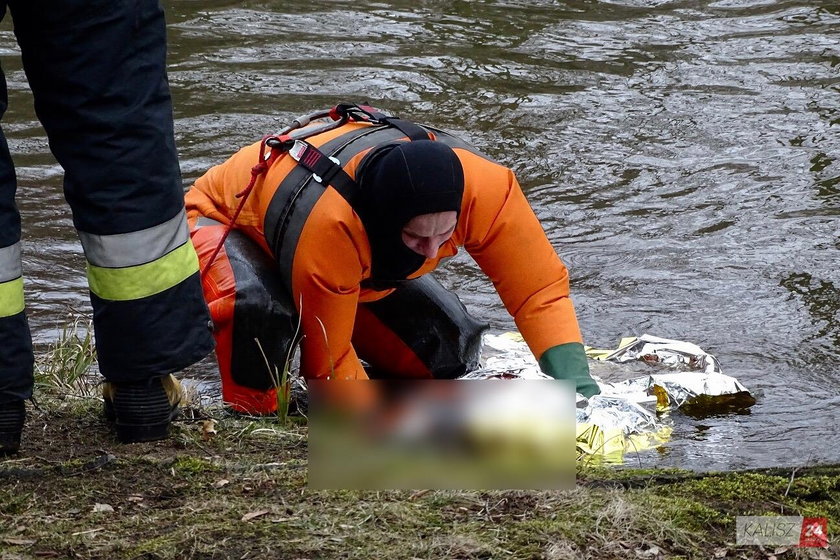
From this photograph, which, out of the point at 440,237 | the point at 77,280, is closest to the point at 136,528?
the point at 440,237

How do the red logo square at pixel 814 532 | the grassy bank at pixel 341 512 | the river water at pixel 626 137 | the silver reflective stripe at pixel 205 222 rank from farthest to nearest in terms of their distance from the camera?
the river water at pixel 626 137
the silver reflective stripe at pixel 205 222
the red logo square at pixel 814 532
the grassy bank at pixel 341 512

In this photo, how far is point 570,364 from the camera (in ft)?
12.3

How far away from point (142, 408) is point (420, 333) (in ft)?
5.72

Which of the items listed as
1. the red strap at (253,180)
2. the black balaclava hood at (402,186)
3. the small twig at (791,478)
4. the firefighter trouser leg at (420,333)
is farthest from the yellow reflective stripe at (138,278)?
the firefighter trouser leg at (420,333)

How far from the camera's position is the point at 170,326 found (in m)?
2.92

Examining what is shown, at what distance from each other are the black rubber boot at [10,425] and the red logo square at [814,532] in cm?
189

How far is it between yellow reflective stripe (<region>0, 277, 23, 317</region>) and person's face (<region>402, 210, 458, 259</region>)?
4.10 ft

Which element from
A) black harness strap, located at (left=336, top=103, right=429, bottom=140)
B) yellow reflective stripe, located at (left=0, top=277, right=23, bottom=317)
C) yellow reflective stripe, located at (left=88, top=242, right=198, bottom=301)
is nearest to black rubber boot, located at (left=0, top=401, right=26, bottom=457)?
yellow reflective stripe, located at (left=0, top=277, right=23, bottom=317)

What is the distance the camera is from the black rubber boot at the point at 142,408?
9.99ft

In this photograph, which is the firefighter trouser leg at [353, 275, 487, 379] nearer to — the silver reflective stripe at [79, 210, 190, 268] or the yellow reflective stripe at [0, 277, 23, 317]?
the silver reflective stripe at [79, 210, 190, 268]

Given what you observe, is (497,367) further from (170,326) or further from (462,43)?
(462,43)

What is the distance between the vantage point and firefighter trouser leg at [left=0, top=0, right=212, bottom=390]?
→ 2.63 metres

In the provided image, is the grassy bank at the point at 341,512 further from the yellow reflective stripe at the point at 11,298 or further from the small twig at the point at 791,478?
the yellow reflective stripe at the point at 11,298

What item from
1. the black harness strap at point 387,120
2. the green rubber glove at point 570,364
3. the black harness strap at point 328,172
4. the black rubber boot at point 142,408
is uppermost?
the black harness strap at point 387,120
